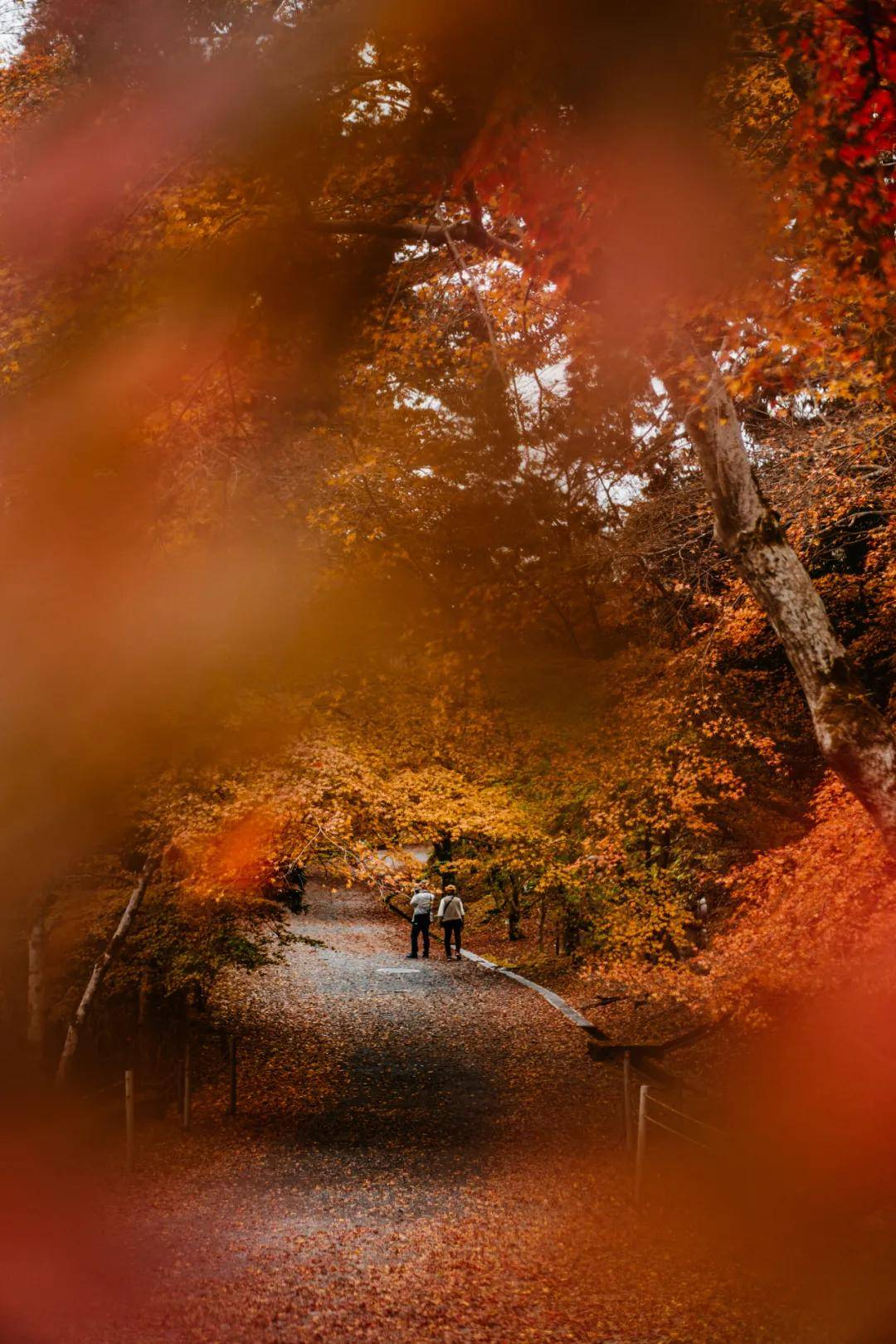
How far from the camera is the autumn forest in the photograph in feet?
17.6

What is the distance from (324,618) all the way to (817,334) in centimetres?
775

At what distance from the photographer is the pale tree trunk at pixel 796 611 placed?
525cm

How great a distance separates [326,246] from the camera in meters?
6.16

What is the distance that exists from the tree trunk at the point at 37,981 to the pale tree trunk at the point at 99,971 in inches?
12.6

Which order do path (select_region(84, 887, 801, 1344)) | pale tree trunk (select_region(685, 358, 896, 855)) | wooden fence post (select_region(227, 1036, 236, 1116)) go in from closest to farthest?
pale tree trunk (select_region(685, 358, 896, 855)), path (select_region(84, 887, 801, 1344)), wooden fence post (select_region(227, 1036, 236, 1116))

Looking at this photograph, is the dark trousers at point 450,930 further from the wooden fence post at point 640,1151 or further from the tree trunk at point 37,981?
the wooden fence post at point 640,1151

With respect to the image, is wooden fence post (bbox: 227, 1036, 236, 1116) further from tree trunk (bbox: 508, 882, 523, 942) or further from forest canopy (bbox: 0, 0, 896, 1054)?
tree trunk (bbox: 508, 882, 523, 942)

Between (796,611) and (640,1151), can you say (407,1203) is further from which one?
(796,611)

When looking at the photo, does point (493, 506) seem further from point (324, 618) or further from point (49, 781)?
point (49, 781)

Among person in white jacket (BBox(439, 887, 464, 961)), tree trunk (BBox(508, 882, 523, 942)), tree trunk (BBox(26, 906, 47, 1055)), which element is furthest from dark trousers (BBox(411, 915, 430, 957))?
tree trunk (BBox(26, 906, 47, 1055))

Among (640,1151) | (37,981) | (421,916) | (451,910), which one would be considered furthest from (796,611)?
(421,916)

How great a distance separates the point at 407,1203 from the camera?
770 centimetres

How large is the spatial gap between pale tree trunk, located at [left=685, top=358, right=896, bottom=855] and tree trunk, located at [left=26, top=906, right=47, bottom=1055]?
8.28 m

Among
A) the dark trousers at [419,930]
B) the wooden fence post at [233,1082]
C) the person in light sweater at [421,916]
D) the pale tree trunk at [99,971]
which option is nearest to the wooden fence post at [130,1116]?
the pale tree trunk at [99,971]
